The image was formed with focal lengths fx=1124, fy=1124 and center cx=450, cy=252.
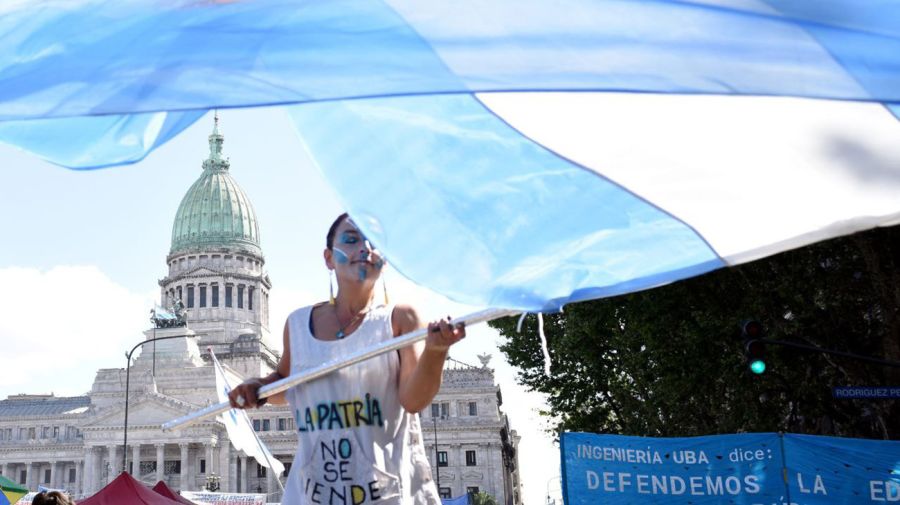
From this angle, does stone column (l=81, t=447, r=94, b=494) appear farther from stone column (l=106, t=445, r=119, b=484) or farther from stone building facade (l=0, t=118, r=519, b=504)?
stone column (l=106, t=445, r=119, b=484)

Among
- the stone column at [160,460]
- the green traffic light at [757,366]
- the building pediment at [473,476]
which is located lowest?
the green traffic light at [757,366]

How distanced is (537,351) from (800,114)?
37479 mm

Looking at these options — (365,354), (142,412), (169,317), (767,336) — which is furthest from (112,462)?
(365,354)

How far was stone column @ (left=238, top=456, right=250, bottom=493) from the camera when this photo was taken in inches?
4067

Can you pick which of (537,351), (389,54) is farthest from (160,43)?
(537,351)

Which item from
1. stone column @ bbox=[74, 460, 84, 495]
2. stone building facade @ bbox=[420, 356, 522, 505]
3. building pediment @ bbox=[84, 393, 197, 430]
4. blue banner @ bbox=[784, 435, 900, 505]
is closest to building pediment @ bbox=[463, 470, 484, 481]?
stone building facade @ bbox=[420, 356, 522, 505]

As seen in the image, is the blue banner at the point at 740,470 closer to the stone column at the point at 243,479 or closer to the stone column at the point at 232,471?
the stone column at the point at 232,471

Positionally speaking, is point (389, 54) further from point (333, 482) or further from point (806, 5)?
point (333, 482)

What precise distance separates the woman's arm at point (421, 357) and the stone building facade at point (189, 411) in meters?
91.5

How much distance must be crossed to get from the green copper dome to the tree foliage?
95.4 m

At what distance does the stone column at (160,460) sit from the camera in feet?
333

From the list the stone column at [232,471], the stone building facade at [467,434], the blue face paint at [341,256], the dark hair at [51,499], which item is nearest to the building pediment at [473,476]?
the stone building facade at [467,434]

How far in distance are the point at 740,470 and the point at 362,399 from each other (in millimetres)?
9656

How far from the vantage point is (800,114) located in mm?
4082
